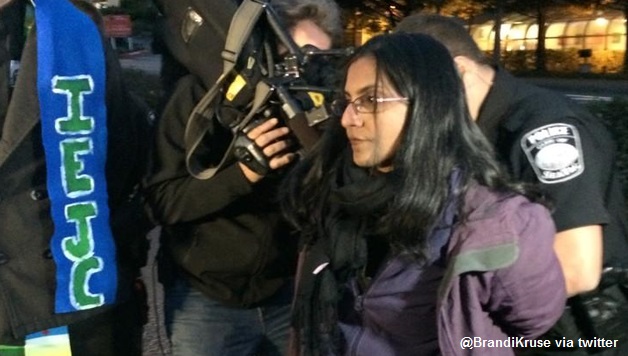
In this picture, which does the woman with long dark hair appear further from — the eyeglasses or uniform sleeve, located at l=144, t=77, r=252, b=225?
uniform sleeve, located at l=144, t=77, r=252, b=225

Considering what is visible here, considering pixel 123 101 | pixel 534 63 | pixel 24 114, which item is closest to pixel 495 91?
pixel 123 101

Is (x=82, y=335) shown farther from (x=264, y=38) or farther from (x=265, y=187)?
(x=264, y=38)

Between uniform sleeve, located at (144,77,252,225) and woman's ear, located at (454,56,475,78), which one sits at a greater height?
woman's ear, located at (454,56,475,78)

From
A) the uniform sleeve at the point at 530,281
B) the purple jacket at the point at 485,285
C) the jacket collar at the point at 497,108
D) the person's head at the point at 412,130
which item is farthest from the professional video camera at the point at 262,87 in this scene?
the uniform sleeve at the point at 530,281

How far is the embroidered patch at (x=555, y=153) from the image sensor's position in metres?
2.21

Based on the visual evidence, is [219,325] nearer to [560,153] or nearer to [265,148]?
[265,148]

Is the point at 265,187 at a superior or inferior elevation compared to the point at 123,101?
inferior

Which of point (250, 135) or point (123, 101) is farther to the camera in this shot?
point (123, 101)

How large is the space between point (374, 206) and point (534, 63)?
118 ft

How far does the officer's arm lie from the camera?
215 cm

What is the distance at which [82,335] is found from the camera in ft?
8.29

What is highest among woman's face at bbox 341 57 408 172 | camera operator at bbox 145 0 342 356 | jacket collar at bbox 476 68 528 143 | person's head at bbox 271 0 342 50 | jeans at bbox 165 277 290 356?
person's head at bbox 271 0 342 50

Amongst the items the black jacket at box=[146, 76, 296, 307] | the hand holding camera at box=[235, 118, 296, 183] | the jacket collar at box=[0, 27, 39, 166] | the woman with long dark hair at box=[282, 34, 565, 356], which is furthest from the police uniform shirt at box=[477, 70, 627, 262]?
the jacket collar at box=[0, 27, 39, 166]

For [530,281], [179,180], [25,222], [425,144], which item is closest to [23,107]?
[25,222]
